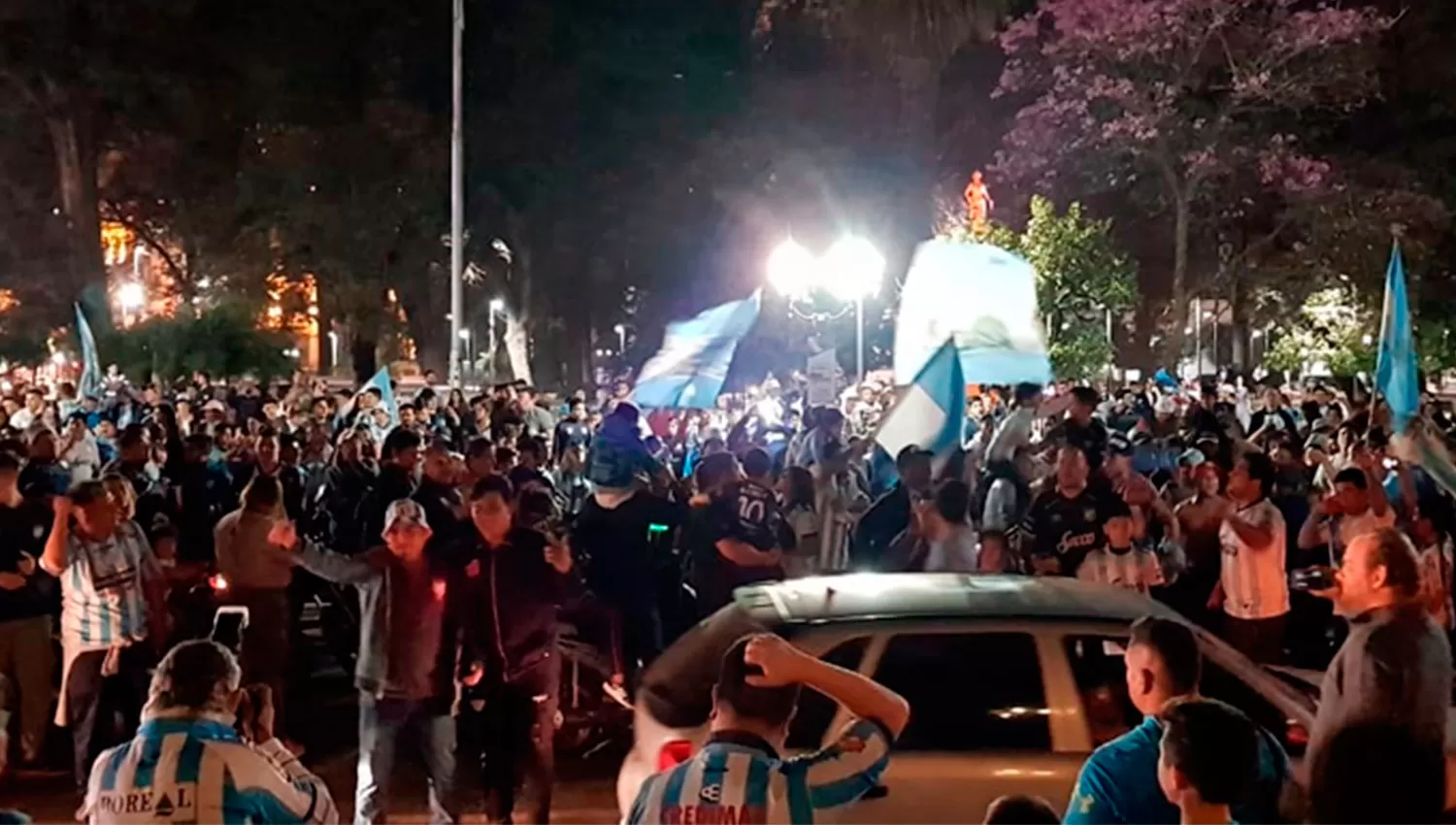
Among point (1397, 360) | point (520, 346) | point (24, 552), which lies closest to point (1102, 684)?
point (1397, 360)

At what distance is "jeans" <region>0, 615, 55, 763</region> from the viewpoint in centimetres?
873

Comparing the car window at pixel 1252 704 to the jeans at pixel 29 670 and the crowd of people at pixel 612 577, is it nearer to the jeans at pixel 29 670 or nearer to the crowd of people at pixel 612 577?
the crowd of people at pixel 612 577

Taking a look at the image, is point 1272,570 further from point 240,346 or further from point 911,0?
point 911,0

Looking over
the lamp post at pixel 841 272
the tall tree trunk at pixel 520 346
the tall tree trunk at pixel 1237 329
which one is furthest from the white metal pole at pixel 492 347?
the lamp post at pixel 841 272

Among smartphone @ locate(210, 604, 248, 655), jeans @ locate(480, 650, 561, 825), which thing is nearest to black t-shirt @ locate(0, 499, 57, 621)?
smartphone @ locate(210, 604, 248, 655)

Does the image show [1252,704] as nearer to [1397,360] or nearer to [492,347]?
[1397,360]

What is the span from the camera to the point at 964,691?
599 cm

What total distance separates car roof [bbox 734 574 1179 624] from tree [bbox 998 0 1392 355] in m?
26.4

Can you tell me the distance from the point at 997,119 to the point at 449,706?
36740 mm

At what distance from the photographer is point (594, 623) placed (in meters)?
Answer: 9.08

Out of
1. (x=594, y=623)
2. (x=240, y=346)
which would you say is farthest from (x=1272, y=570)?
(x=240, y=346)

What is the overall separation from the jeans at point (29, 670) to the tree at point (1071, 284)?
19.6 meters

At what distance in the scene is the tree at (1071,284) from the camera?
2714 cm

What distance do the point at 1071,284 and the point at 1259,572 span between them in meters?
18.9
